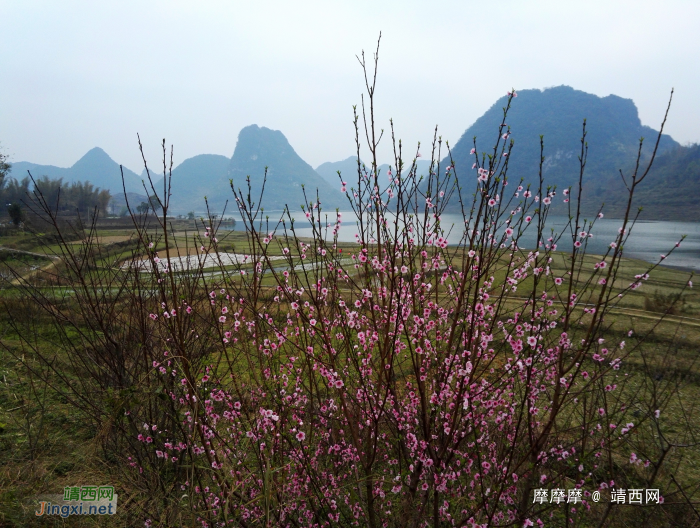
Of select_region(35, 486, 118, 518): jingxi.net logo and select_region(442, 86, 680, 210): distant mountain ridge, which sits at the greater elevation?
select_region(442, 86, 680, 210): distant mountain ridge

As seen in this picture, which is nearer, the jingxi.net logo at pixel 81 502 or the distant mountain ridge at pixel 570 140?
the jingxi.net logo at pixel 81 502

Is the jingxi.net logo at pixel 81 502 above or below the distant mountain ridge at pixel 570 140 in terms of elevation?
below

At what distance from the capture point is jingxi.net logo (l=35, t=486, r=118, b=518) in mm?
3174

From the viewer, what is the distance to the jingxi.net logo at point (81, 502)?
125 inches

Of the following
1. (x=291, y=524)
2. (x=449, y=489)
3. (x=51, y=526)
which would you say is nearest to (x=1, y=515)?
(x=51, y=526)

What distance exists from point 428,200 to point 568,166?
166 metres

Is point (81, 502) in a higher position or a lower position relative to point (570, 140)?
lower

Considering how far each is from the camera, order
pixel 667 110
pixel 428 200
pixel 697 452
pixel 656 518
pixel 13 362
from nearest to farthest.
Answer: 1. pixel 667 110
2. pixel 428 200
3. pixel 656 518
4. pixel 697 452
5. pixel 13 362

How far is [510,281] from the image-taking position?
109 inches

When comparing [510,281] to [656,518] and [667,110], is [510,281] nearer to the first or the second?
[667,110]

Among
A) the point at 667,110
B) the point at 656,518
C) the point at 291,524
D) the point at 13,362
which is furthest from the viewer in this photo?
the point at 13,362

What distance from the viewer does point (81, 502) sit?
3201mm

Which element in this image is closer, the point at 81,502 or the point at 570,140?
the point at 81,502

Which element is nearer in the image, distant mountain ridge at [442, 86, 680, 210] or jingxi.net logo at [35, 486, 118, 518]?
jingxi.net logo at [35, 486, 118, 518]
